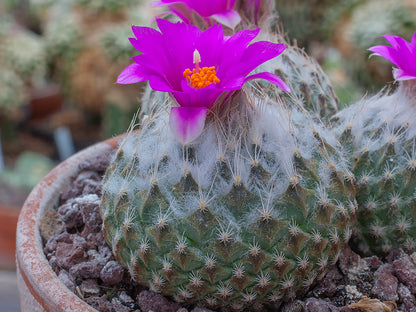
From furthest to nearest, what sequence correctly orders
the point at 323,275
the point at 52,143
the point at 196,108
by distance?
the point at 52,143, the point at 323,275, the point at 196,108

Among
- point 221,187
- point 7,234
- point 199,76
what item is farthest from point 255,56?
point 7,234

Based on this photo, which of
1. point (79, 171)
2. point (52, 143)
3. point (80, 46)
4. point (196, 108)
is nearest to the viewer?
point (196, 108)

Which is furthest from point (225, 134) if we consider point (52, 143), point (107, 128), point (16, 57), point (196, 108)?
point (52, 143)

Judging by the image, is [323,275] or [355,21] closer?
[323,275]

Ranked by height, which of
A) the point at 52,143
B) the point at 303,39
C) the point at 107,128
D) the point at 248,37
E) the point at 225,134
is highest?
the point at 248,37

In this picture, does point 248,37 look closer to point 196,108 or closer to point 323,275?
point 196,108

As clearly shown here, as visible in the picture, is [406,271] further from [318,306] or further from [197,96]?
[197,96]
